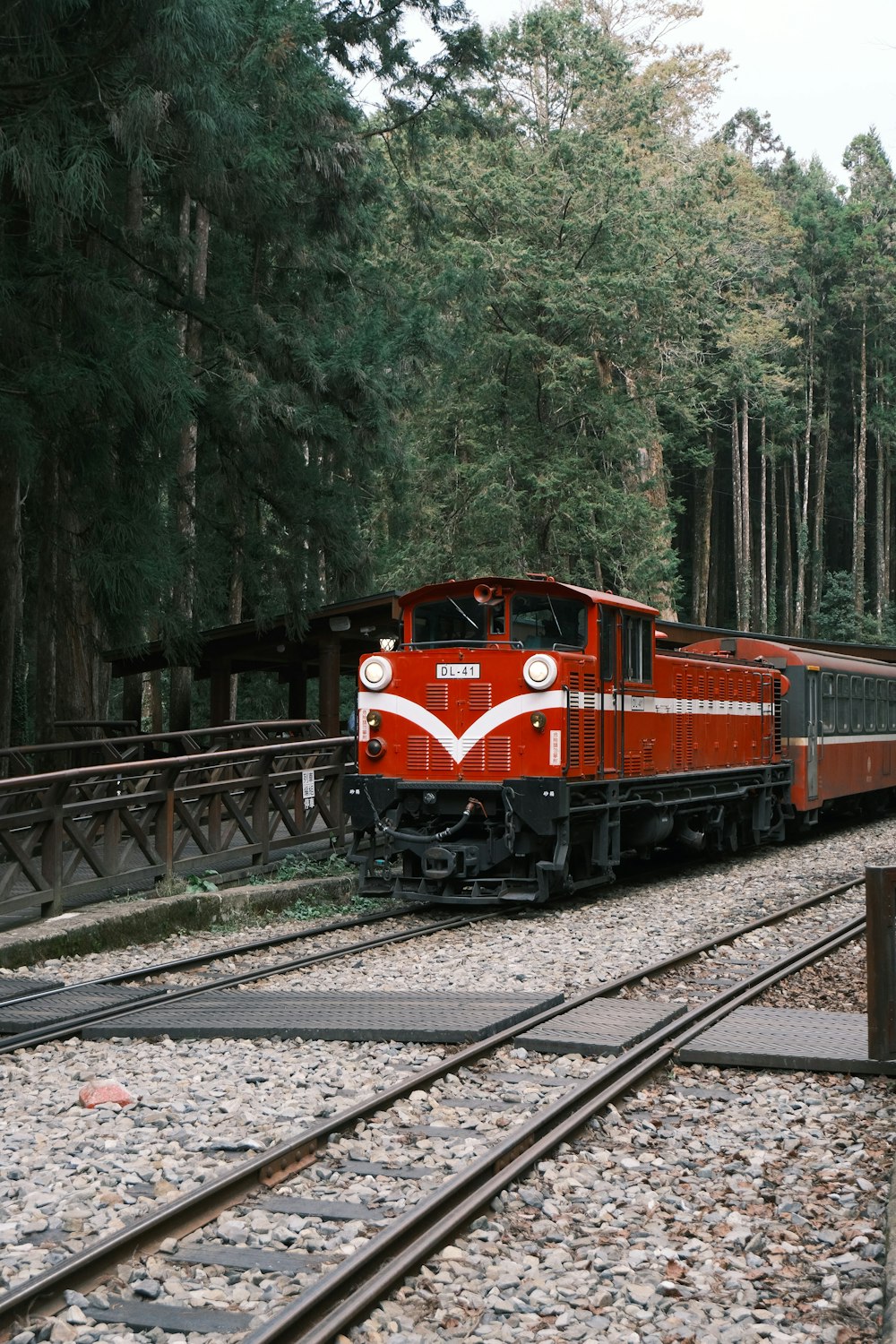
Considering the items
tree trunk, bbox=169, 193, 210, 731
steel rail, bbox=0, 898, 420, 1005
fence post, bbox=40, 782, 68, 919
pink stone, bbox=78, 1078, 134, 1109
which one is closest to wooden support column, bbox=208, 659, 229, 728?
tree trunk, bbox=169, 193, 210, 731

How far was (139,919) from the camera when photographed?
11.0 meters

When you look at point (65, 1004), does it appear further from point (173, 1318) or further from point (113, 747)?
point (113, 747)

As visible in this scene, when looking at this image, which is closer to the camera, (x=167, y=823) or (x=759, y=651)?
(x=167, y=823)

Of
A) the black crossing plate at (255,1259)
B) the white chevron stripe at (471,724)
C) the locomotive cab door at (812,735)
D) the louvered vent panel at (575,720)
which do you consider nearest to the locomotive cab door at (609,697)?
the louvered vent panel at (575,720)

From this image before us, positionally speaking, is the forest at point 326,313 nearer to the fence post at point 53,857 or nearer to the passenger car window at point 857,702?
the fence post at point 53,857

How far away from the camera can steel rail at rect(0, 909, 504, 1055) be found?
7.39m

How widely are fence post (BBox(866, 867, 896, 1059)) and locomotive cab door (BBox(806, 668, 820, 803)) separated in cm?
1336

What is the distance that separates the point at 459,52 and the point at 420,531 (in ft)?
36.5

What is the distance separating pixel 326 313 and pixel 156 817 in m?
12.5

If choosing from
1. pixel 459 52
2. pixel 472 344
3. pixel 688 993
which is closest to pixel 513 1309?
pixel 688 993

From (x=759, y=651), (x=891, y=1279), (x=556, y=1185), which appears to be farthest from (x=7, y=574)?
(x=891, y=1279)

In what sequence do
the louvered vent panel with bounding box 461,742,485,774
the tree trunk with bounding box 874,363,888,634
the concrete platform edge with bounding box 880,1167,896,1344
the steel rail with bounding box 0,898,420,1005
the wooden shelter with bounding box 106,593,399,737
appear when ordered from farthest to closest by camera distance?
the tree trunk with bounding box 874,363,888,634, the wooden shelter with bounding box 106,593,399,737, the louvered vent panel with bounding box 461,742,485,774, the steel rail with bounding box 0,898,420,1005, the concrete platform edge with bounding box 880,1167,896,1344

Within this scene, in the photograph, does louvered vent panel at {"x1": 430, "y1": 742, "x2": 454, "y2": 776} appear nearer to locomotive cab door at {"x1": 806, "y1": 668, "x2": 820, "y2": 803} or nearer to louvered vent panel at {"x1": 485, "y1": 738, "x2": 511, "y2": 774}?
louvered vent panel at {"x1": 485, "y1": 738, "x2": 511, "y2": 774}

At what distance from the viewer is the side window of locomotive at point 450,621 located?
13008 millimetres
